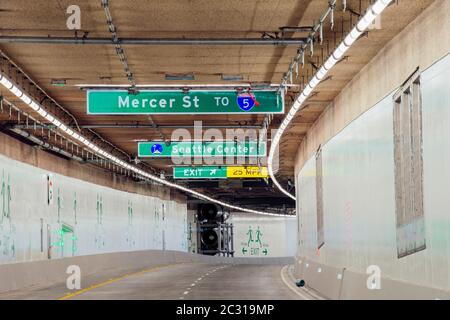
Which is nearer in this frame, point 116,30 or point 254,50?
point 116,30

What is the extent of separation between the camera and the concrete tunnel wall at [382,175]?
1585 cm

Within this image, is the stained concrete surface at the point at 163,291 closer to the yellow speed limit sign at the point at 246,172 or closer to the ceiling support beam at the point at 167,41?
the yellow speed limit sign at the point at 246,172

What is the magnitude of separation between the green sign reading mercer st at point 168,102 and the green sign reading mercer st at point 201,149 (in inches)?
361

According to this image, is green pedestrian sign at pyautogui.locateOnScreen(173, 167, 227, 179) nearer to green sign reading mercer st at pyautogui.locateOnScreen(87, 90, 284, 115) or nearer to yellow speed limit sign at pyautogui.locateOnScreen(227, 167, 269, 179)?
yellow speed limit sign at pyautogui.locateOnScreen(227, 167, 269, 179)

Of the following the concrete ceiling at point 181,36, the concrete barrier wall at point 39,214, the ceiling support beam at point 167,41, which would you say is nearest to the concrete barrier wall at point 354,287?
the concrete ceiling at point 181,36

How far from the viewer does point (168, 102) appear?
23.9m

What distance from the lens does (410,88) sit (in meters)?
18.2

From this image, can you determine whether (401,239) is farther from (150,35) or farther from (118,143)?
(118,143)

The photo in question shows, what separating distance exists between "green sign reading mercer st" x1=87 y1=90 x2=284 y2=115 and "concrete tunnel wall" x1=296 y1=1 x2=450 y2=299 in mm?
3096

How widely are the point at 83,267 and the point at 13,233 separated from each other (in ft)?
35.4

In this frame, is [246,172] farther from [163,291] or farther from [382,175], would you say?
[382,175]

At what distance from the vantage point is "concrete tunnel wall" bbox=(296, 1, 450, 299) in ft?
52.0

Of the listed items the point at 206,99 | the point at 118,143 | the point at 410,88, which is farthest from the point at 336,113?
the point at 118,143

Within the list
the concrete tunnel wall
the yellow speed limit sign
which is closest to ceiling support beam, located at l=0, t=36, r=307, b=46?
the concrete tunnel wall
